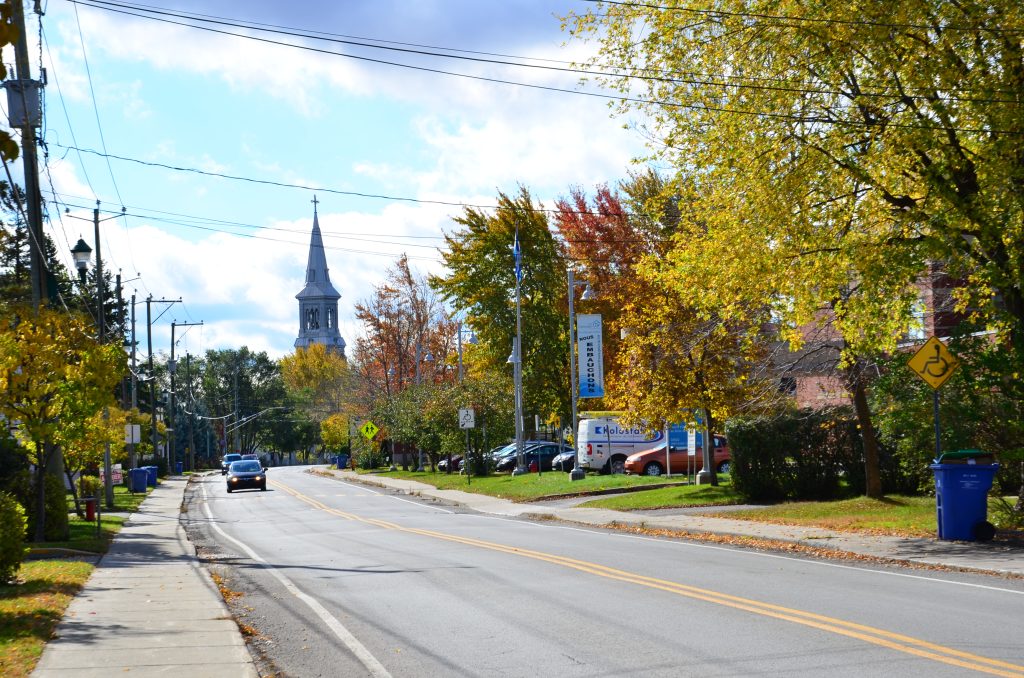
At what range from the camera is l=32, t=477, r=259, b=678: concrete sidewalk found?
8.33 metres

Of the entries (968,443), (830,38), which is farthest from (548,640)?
(968,443)

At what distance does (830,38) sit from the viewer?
1689 centimetres

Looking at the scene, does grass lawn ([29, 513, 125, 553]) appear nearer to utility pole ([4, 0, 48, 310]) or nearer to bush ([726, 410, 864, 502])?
utility pole ([4, 0, 48, 310])

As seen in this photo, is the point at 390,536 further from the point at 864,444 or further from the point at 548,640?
Answer: the point at 548,640

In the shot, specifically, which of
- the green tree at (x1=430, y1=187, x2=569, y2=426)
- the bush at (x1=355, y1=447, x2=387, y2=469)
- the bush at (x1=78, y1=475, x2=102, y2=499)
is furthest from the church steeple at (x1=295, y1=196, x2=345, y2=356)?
the bush at (x1=78, y1=475, x2=102, y2=499)

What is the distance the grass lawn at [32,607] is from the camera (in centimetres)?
864

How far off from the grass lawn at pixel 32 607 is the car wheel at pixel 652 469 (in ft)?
86.4

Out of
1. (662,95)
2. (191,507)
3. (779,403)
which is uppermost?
(662,95)

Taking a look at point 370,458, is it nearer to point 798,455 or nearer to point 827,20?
point 798,455

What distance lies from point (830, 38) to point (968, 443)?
7811 mm

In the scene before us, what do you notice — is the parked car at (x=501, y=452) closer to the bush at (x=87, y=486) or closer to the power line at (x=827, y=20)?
the bush at (x=87, y=486)

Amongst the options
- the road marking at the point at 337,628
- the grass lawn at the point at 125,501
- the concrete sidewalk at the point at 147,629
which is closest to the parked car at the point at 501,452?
the grass lawn at the point at 125,501

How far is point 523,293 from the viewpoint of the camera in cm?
5712

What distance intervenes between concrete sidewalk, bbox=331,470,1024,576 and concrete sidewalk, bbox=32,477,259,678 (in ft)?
31.0
